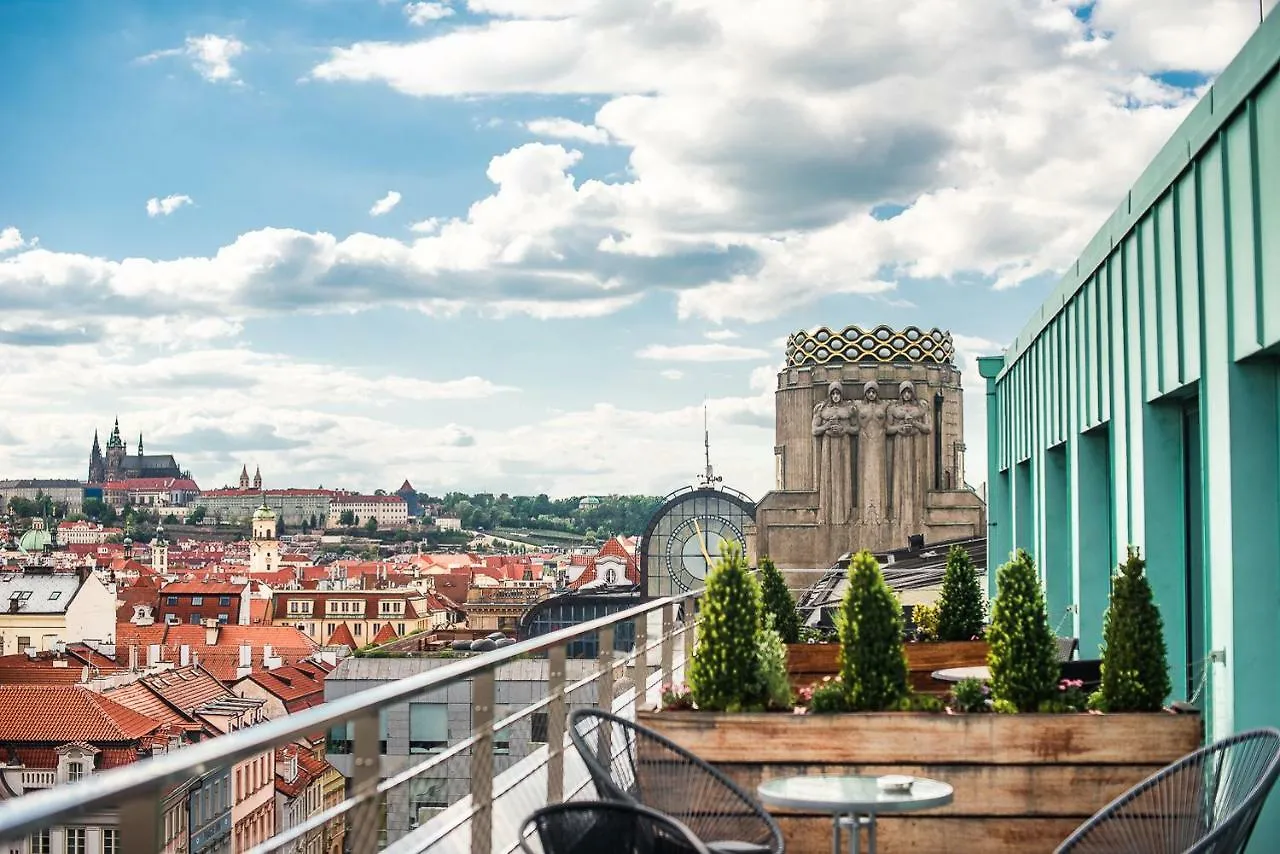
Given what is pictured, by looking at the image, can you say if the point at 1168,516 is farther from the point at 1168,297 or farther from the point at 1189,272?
the point at 1189,272

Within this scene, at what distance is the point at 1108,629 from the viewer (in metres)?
6.97

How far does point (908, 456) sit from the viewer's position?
43031mm

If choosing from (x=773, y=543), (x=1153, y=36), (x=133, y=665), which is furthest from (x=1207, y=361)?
(x=133, y=665)

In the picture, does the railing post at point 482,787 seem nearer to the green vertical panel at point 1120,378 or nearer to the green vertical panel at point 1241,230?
the green vertical panel at point 1241,230

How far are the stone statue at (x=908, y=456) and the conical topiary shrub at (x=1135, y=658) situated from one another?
118 feet

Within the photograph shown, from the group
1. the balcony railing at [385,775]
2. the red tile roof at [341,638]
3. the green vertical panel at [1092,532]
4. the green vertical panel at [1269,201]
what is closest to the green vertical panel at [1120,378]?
the green vertical panel at [1092,532]

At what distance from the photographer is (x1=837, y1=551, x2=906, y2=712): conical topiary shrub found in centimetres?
693

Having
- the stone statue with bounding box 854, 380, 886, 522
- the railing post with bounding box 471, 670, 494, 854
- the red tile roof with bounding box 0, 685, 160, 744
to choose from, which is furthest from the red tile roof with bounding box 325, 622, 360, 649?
the railing post with bounding box 471, 670, 494, 854

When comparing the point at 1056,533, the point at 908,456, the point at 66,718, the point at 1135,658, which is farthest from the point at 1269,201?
the point at 66,718

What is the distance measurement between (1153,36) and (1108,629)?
13.5 feet

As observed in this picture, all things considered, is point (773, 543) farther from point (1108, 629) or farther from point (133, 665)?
point (133, 665)

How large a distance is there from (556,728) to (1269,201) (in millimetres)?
3367

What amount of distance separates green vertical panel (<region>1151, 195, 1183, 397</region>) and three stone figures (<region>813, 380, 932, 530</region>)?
34718 millimetres

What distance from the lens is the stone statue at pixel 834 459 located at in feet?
140
